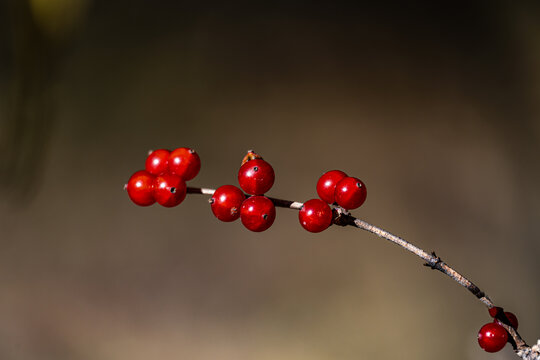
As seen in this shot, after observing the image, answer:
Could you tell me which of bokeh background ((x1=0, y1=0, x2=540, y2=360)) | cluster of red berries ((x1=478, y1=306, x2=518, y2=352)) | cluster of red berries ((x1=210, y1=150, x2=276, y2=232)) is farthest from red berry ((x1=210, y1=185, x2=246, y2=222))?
bokeh background ((x1=0, y1=0, x2=540, y2=360))

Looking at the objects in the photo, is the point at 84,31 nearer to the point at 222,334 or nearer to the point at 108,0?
the point at 108,0

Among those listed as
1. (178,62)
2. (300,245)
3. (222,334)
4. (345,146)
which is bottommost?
(222,334)

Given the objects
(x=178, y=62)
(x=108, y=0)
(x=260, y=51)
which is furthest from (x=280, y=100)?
(x=108, y=0)

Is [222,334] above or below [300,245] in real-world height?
below

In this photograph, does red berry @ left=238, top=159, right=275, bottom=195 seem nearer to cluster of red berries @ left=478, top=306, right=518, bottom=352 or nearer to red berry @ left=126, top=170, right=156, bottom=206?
red berry @ left=126, top=170, right=156, bottom=206

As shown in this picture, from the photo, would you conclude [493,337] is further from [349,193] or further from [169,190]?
[169,190]

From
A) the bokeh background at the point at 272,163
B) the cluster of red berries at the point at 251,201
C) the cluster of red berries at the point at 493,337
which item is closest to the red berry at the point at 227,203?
the cluster of red berries at the point at 251,201

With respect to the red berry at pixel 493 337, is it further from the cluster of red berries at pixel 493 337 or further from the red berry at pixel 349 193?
the red berry at pixel 349 193

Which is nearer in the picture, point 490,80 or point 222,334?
point 222,334
